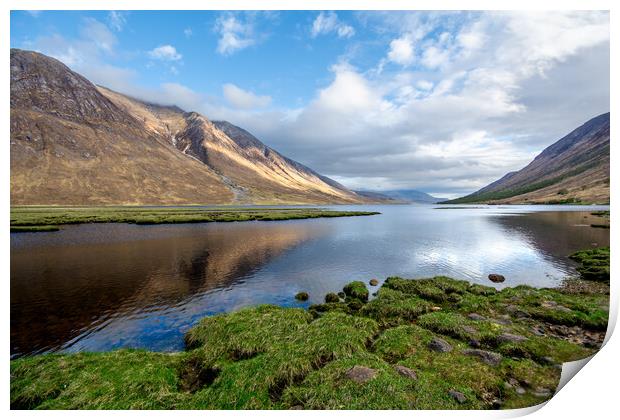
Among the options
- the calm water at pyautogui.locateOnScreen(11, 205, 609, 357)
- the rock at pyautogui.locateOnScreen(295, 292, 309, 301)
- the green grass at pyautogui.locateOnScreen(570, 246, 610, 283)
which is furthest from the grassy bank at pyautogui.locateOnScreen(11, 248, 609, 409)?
the green grass at pyautogui.locateOnScreen(570, 246, 610, 283)

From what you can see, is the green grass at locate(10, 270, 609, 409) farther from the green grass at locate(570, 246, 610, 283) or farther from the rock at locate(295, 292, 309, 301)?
the green grass at locate(570, 246, 610, 283)

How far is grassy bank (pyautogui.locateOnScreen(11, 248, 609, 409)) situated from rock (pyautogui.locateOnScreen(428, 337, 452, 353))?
6 cm

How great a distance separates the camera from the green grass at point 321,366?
11945mm

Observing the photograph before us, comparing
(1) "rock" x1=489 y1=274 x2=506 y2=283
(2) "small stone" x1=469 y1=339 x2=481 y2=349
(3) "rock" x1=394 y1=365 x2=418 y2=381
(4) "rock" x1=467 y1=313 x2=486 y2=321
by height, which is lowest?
(1) "rock" x1=489 y1=274 x2=506 y2=283

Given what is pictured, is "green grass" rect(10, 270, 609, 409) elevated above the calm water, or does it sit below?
above

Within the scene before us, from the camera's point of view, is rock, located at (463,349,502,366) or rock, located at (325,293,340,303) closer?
rock, located at (463,349,502,366)

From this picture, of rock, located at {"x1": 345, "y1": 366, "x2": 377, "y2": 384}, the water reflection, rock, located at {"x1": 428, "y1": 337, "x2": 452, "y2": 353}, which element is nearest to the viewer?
rock, located at {"x1": 345, "y1": 366, "x2": 377, "y2": 384}

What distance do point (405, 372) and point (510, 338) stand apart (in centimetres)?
835

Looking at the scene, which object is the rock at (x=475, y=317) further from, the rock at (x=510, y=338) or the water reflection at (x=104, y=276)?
the water reflection at (x=104, y=276)

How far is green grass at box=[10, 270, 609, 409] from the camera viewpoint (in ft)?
39.2

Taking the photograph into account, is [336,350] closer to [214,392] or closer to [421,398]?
[421,398]

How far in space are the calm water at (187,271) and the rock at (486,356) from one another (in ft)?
50.8

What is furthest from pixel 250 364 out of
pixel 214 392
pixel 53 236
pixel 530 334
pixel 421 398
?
pixel 53 236

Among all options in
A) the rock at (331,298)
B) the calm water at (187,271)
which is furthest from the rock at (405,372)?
the calm water at (187,271)
